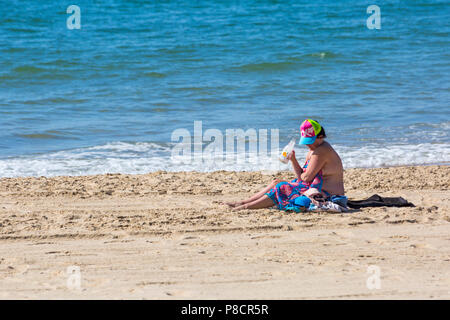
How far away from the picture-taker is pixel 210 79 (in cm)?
1426

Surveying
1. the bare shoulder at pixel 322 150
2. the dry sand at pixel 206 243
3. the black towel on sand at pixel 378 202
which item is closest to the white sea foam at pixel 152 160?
the dry sand at pixel 206 243

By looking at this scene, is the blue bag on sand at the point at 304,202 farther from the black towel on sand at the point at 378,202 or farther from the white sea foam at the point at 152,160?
the white sea foam at the point at 152,160

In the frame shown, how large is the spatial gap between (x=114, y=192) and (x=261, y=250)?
2.47 m

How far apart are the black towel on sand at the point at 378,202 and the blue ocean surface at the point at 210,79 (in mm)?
2246

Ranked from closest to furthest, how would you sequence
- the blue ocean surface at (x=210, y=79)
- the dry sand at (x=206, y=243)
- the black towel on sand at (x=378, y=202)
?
1. the dry sand at (x=206, y=243)
2. the black towel on sand at (x=378, y=202)
3. the blue ocean surface at (x=210, y=79)

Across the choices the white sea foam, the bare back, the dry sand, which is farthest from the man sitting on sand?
the white sea foam

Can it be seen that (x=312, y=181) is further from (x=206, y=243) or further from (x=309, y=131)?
(x=206, y=243)

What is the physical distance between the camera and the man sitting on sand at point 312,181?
221 inches

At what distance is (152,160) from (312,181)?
3.31 meters

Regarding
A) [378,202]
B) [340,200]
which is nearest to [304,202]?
[340,200]

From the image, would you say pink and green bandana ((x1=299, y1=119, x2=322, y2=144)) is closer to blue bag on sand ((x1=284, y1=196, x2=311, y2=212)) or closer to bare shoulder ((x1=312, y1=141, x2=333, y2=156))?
bare shoulder ((x1=312, y1=141, x2=333, y2=156))

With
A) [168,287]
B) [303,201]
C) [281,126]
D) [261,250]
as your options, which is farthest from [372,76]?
[168,287]

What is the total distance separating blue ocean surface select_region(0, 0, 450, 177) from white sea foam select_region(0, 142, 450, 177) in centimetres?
3

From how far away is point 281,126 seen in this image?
406 inches
